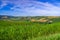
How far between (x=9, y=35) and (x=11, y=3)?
528mm

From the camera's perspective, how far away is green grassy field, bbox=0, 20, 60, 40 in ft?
7.86

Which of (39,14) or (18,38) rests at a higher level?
(39,14)

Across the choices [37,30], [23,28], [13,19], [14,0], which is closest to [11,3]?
[14,0]

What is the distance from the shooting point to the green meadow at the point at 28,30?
2398 millimetres

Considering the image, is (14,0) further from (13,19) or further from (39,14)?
(39,14)

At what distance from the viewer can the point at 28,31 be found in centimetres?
246

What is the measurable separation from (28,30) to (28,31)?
0.02 meters

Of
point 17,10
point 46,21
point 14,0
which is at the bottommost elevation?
point 46,21

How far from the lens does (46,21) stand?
102 inches

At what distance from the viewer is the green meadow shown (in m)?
2.40

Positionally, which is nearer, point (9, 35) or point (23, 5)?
point (9, 35)

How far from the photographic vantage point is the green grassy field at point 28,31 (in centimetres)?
240

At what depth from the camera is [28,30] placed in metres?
2.46

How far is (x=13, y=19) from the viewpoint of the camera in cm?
252
